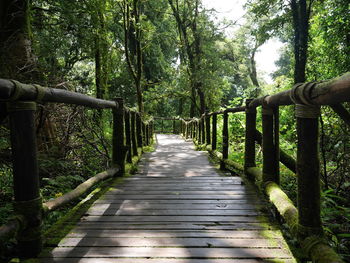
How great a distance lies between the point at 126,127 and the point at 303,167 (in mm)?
4235

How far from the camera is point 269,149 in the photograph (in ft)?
9.84

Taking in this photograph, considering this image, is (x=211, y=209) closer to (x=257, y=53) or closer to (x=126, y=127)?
(x=126, y=127)

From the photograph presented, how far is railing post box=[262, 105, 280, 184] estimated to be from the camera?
2.95 meters

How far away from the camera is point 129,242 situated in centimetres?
224

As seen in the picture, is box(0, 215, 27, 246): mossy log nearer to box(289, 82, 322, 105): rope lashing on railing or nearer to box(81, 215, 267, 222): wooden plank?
box(81, 215, 267, 222): wooden plank

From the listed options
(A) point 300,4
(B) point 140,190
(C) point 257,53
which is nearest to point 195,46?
(A) point 300,4

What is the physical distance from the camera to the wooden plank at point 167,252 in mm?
2029

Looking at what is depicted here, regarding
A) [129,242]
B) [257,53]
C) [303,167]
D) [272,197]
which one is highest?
[257,53]

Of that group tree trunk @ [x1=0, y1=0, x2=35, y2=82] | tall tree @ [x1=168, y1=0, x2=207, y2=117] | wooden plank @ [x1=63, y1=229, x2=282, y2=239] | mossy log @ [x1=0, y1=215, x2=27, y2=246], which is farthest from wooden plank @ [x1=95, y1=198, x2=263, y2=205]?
tall tree @ [x1=168, y1=0, x2=207, y2=117]

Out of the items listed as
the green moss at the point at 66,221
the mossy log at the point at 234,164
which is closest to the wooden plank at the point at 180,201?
the green moss at the point at 66,221

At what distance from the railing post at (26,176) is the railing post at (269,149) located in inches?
81.7

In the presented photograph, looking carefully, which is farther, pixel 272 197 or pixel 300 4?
pixel 300 4

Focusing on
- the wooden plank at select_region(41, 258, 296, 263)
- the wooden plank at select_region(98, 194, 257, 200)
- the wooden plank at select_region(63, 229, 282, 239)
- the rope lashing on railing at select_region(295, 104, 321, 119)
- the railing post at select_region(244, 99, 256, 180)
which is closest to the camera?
the rope lashing on railing at select_region(295, 104, 321, 119)

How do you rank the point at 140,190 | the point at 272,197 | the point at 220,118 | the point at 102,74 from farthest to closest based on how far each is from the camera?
the point at 220,118 < the point at 102,74 < the point at 140,190 < the point at 272,197
